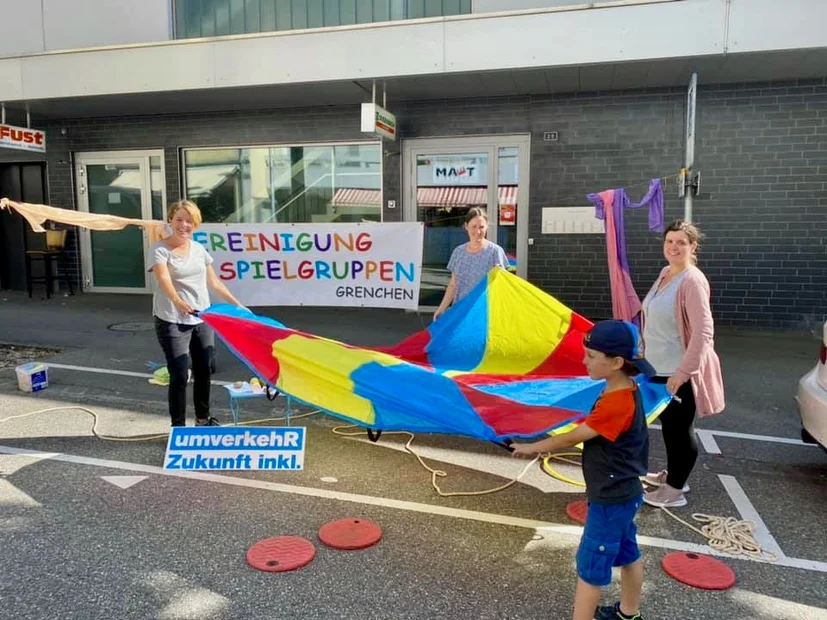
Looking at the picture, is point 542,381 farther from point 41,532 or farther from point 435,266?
point 435,266

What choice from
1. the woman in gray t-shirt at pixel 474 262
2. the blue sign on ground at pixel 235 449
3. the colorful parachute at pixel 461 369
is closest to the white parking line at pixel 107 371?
the blue sign on ground at pixel 235 449

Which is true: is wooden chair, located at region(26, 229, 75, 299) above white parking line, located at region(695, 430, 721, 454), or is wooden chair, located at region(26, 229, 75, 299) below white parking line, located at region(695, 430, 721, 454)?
above

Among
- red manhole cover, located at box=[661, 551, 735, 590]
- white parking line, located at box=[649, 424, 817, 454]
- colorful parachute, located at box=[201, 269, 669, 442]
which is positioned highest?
colorful parachute, located at box=[201, 269, 669, 442]

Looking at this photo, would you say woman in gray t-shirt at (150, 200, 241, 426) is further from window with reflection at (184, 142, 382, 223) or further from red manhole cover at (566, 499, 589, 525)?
window with reflection at (184, 142, 382, 223)

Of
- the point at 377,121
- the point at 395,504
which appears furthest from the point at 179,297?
the point at 377,121

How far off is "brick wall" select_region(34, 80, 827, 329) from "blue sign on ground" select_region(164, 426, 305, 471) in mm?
6460

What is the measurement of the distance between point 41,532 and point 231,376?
3449 mm

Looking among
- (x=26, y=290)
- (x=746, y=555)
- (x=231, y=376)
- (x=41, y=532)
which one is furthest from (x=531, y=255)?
(x=26, y=290)

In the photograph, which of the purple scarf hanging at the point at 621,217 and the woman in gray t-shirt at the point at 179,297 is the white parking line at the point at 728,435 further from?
the woman in gray t-shirt at the point at 179,297

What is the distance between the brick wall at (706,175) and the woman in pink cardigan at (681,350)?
19.9ft

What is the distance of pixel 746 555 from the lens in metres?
3.30

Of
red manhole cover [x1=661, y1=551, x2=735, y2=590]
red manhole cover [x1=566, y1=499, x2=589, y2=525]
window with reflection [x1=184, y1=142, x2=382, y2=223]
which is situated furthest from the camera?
window with reflection [x1=184, y1=142, x2=382, y2=223]

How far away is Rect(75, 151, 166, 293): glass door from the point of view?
11883 mm

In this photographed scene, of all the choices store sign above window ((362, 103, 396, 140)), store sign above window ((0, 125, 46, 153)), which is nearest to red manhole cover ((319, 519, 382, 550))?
store sign above window ((362, 103, 396, 140))
